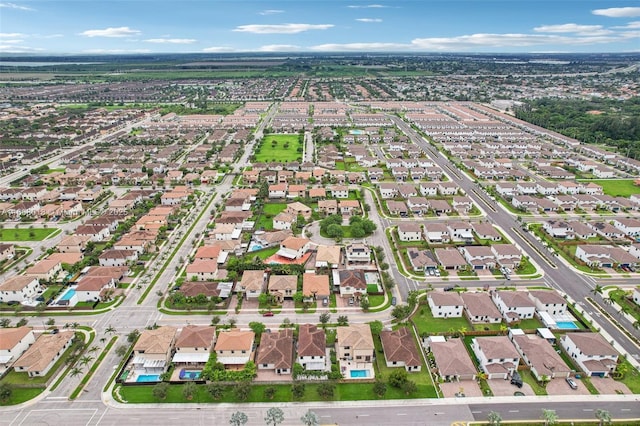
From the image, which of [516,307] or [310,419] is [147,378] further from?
[516,307]

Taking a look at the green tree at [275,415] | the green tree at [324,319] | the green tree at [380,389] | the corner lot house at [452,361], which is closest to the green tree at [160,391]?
the green tree at [275,415]

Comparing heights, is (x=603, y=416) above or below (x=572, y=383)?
above

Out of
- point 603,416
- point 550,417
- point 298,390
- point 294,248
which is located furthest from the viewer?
point 294,248

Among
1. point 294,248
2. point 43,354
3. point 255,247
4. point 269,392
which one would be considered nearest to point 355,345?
point 269,392

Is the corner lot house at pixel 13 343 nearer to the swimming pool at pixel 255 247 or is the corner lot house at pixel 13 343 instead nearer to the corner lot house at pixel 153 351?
the corner lot house at pixel 153 351

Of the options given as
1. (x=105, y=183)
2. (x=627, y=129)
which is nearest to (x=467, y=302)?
(x=105, y=183)

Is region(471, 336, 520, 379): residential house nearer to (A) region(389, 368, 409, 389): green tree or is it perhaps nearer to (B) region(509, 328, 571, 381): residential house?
(B) region(509, 328, 571, 381): residential house

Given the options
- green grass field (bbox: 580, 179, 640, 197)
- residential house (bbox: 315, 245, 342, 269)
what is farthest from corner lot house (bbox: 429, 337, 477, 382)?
green grass field (bbox: 580, 179, 640, 197)
